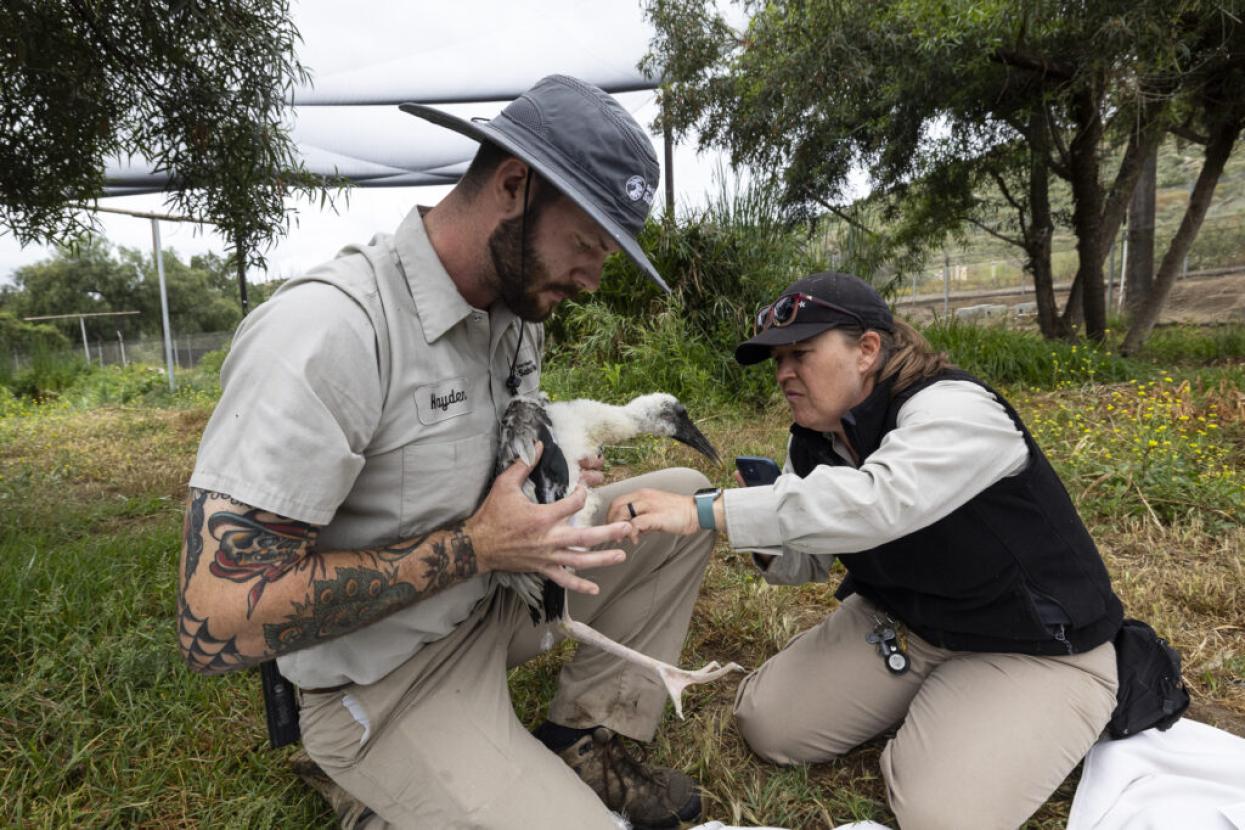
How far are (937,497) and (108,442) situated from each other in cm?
742

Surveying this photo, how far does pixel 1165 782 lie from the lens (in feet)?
6.32

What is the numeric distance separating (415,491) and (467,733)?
0.60 m

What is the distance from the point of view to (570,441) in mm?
2199

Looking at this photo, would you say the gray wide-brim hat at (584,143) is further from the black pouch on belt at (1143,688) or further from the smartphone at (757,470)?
the black pouch on belt at (1143,688)

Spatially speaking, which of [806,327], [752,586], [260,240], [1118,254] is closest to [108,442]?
[260,240]

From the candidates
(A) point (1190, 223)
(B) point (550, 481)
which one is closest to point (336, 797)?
(B) point (550, 481)

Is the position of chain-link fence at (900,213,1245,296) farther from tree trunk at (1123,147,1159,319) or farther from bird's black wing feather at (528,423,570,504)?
bird's black wing feather at (528,423,570,504)

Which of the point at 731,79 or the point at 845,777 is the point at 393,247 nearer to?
the point at 845,777

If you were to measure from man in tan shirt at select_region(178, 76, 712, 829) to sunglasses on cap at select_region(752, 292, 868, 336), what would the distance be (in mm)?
550

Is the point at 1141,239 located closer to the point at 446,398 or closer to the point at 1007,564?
the point at 1007,564

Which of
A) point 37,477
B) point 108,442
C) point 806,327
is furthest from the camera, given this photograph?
point 108,442

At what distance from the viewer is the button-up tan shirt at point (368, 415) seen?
141cm

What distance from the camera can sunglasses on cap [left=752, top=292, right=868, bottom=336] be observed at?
80.6 inches

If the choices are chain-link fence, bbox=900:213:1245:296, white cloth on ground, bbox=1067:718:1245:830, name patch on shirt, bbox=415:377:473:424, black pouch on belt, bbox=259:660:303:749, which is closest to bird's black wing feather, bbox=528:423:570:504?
name patch on shirt, bbox=415:377:473:424
